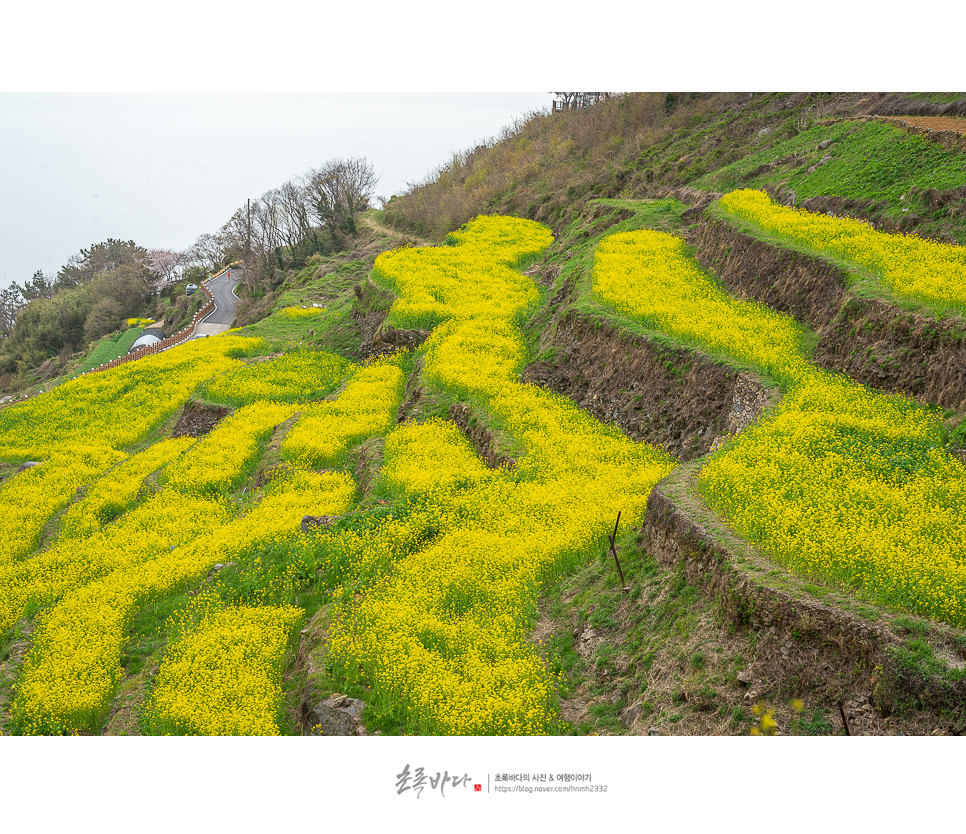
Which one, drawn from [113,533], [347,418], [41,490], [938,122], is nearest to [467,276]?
[347,418]

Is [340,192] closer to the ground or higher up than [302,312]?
higher up

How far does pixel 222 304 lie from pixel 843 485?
222 ft

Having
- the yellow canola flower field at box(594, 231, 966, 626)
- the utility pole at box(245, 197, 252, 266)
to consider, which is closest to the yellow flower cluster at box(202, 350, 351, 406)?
the yellow canola flower field at box(594, 231, 966, 626)

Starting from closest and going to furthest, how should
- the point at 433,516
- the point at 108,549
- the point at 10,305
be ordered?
the point at 433,516 → the point at 108,549 → the point at 10,305

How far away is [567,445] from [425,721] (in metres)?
10.0

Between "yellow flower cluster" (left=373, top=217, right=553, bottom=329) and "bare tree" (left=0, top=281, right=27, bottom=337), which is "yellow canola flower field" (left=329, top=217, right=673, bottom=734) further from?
"bare tree" (left=0, top=281, right=27, bottom=337)

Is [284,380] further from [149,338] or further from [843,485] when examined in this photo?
[149,338]

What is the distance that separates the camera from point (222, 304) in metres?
69.5

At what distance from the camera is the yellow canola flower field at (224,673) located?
11680 millimetres

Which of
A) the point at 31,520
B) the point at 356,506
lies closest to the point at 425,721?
the point at 356,506

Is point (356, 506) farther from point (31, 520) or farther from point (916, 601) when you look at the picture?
point (916, 601)

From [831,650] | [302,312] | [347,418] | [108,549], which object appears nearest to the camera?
[831,650]

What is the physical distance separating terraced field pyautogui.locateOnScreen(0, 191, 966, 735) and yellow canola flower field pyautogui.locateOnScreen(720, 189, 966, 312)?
10 centimetres

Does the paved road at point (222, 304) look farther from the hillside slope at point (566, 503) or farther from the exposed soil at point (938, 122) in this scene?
the exposed soil at point (938, 122)
